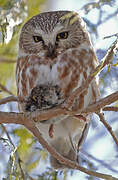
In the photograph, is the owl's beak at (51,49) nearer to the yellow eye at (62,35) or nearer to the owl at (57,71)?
the owl at (57,71)

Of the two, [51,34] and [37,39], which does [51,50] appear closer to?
[51,34]

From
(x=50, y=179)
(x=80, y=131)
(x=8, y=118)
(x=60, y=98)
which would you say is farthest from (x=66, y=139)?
(x=8, y=118)

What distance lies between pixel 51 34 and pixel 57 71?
361 mm

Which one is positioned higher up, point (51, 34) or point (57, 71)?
point (51, 34)

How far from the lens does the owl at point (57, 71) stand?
3410 mm

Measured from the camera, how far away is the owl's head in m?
3.56

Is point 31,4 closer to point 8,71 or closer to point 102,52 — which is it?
point 102,52

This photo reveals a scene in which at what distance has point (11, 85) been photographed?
16.3 ft

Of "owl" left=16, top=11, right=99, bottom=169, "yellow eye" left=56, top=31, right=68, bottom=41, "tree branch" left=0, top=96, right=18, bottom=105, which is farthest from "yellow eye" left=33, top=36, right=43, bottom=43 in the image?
"tree branch" left=0, top=96, right=18, bottom=105

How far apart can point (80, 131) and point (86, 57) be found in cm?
83

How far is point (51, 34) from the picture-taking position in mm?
3535

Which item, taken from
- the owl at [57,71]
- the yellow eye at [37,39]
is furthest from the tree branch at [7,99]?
the yellow eye at [37,39]

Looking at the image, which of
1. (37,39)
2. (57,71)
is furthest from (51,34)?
(57,71)

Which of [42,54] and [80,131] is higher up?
[42,54]
